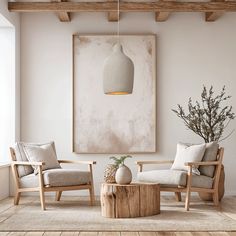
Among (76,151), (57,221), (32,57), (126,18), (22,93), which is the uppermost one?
(126,18)

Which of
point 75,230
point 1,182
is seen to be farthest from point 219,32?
point 75,230

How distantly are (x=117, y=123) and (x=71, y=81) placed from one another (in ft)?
3.11

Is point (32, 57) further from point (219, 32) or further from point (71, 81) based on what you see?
point (219, 32)

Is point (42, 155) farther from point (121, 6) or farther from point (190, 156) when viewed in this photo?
point (121, 6)

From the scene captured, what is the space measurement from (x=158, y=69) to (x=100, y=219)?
3.29 metres

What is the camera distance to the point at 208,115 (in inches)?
293

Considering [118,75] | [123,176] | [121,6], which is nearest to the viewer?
[118,75]

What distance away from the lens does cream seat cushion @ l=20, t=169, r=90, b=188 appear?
625 cm

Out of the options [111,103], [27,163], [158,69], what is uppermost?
[158,69]

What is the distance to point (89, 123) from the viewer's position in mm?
8008

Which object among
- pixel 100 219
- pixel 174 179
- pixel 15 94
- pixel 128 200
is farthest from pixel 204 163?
pixel 15 94

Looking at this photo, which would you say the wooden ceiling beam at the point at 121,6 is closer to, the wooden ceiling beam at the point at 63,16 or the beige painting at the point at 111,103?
the wooden ceiling beam at the point at 63,16

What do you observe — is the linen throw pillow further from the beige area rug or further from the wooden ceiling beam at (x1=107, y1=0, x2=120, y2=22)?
the wooden ceiling beam at (x1=107, y1=0, x2=120, y2=22)

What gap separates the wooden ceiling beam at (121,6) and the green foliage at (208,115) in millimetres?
1165
